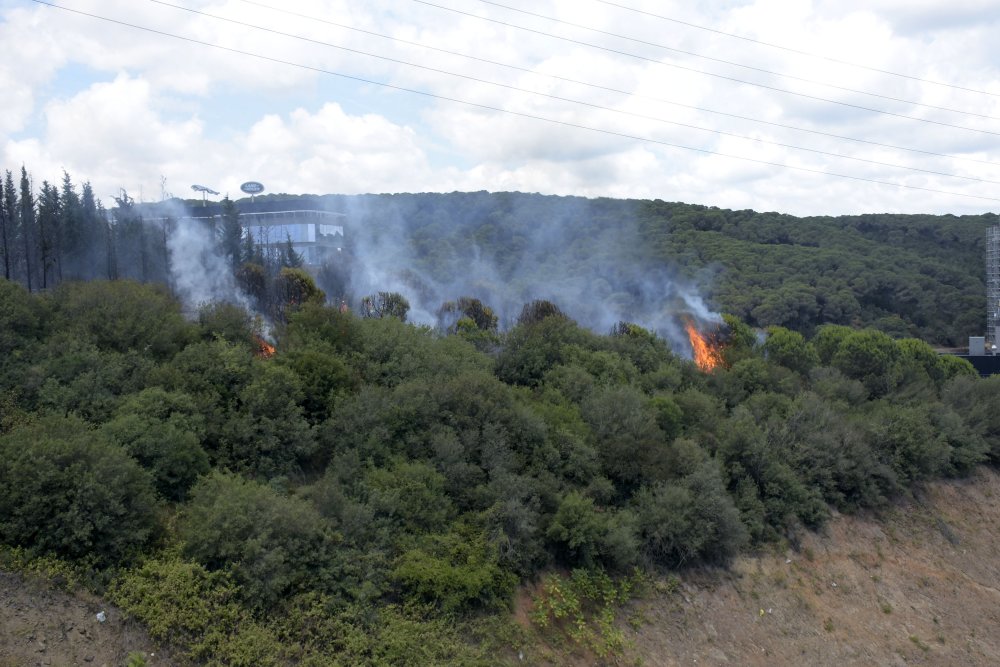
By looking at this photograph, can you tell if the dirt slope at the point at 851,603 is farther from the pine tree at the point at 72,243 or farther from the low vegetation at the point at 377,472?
the pine tree at the point at 72,243

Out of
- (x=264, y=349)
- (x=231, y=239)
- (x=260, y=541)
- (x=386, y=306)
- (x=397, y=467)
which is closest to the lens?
(x=260, y=541)

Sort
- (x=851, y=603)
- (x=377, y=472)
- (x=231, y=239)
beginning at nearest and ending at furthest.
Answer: (x=377, y=472)
(x=851, y=603)
(x=231, y=239)

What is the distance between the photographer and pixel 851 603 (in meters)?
21.4

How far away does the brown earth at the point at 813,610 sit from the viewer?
1238 centimetres

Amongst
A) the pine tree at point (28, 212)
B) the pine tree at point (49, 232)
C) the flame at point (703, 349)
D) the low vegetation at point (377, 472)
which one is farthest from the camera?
the pine tree at point (28, 212)

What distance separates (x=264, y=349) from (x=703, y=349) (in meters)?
23.2

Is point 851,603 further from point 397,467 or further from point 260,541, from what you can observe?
point 260,541

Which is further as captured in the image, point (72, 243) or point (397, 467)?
point (72, 243)

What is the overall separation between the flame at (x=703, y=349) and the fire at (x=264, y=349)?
18.8 meters

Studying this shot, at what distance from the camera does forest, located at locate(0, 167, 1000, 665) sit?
45.0 feet

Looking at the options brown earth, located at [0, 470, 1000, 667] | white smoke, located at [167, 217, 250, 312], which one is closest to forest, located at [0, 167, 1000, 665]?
brown earth, located at [0, 470, 1000, 667]

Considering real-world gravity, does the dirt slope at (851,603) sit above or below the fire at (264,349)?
below

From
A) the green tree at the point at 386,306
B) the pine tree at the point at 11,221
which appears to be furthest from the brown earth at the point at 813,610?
the pine tree at the point at 11,221

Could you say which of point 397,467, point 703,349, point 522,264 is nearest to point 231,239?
point 703,349
